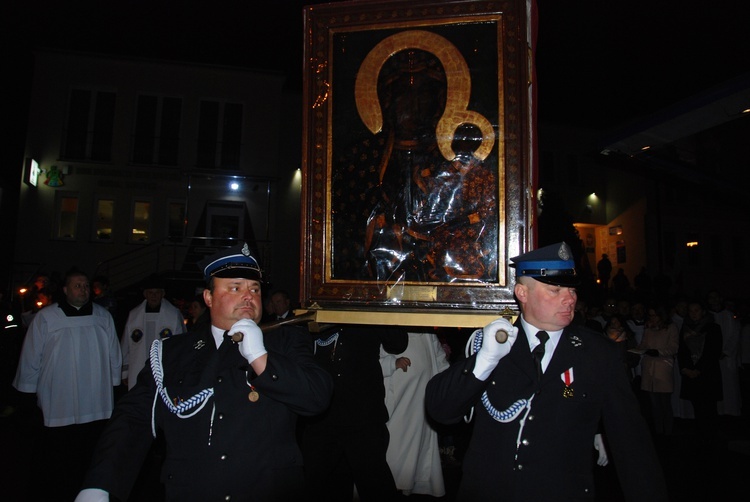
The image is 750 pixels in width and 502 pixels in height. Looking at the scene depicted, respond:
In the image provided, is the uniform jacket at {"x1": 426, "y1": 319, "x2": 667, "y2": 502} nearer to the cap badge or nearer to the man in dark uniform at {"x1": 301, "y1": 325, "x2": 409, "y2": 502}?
the cap badge

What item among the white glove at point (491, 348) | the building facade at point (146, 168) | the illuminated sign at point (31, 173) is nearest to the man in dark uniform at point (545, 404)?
the white glove at point (491, 348)

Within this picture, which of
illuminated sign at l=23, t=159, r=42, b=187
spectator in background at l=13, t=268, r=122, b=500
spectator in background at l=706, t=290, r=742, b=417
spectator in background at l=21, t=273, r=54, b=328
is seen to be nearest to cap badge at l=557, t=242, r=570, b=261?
spectator in background at l=13, t=268, r=122, b=500

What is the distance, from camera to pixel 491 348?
260 cm

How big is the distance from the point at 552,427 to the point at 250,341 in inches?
61.7

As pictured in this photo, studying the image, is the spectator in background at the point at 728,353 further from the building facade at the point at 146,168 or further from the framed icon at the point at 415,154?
the building facade at the point at 146,168

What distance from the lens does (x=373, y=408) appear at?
4.70 m

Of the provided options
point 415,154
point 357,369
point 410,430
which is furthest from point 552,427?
point 410,430

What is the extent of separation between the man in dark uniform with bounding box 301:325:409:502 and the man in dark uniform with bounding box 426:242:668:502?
5.62 ft

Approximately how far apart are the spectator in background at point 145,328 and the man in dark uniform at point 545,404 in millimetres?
6127

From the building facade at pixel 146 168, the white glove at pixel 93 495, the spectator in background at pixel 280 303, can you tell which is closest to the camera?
the white glove at pixel 93 495

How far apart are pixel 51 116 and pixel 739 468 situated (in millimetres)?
23239

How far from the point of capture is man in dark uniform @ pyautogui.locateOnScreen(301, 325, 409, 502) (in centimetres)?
446

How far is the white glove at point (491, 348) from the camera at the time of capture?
102 inches

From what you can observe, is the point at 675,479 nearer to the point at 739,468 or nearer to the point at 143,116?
the point at 739,468
